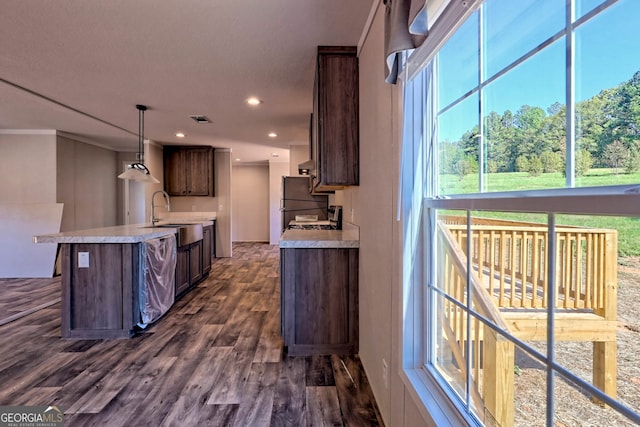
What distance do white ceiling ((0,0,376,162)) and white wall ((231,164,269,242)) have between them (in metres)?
4.51

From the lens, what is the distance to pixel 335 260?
2.44 metres

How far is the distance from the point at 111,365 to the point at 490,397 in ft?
8.06

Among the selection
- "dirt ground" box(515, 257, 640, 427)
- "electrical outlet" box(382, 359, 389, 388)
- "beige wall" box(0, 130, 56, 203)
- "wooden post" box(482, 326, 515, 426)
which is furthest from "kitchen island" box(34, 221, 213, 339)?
"beige wall" box(0, 130, 56, 203)

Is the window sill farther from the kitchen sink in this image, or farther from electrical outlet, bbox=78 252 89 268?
the kitchen sink

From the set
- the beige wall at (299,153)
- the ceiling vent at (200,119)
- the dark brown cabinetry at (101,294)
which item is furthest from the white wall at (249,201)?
the dark brown cabinetry at (101,294)

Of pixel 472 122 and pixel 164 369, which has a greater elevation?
pixel 472 122

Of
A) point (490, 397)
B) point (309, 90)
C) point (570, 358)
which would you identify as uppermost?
point (309, 90)

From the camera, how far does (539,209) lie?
0.67 m

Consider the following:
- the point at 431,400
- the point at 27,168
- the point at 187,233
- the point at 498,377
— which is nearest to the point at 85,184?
the point at 27,168

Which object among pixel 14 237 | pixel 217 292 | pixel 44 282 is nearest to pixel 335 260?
pixel 217 292

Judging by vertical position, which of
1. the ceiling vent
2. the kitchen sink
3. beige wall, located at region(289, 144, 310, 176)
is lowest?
the kitchen sink

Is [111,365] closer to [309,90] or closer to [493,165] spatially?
[493,165]

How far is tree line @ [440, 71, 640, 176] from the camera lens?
0.53m

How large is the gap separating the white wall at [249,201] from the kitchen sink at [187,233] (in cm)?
463
